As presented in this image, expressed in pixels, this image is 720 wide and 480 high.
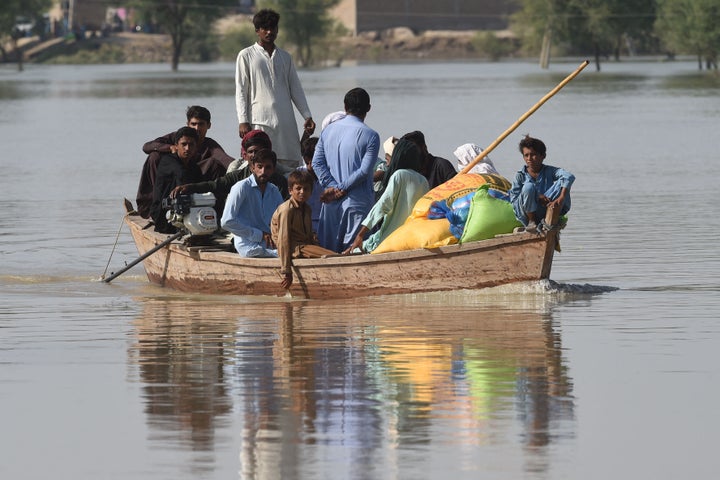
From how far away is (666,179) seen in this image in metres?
23.9

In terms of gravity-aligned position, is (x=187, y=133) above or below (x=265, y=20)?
below

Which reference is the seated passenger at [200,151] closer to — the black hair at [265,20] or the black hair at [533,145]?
the black hair at [265,20]

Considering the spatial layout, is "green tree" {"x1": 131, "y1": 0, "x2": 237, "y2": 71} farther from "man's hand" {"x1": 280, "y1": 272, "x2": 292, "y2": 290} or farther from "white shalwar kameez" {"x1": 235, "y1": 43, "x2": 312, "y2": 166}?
"man's hand" {"x1": 280, "y1": 272, "x2": 292, "y2": 290}

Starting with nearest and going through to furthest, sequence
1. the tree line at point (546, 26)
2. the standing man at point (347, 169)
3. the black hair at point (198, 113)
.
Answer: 1. the standing man at point (347, 169)
2. the black hair at point (198, 113)
3. the tree line at point (546, 26)

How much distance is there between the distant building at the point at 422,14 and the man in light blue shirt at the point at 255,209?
10470 centimetres

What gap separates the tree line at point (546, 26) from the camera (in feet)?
270

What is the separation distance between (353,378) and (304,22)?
316 feet

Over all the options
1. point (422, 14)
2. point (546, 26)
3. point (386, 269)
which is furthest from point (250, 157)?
point (422, 14)

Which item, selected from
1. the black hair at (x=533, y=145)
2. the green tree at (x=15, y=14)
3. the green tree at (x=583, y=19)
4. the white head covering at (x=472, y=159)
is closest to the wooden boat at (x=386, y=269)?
the black hair at (x=533, y=145)

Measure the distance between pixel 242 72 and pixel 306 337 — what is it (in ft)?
10.6

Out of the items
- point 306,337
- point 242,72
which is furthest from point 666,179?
point 306,337

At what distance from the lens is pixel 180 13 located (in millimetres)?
102688

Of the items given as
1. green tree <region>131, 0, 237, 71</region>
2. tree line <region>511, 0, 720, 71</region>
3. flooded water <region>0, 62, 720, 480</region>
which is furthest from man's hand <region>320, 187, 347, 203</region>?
green tree <region>131, 0, 237, 71</region>

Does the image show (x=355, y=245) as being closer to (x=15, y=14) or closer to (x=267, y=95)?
(x=267, y=95)
